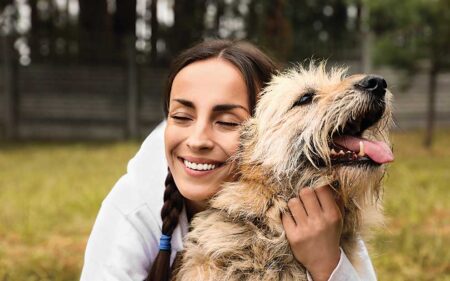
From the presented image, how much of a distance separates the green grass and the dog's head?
2.45ft

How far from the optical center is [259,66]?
2.67 m

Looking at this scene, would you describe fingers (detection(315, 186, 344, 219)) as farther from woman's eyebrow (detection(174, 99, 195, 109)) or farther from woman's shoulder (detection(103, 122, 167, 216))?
woman's shoulder (detection(103, 122, 167, 216))

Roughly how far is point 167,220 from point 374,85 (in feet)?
3.49

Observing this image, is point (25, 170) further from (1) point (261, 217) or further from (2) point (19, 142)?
(1) point (261, 217)

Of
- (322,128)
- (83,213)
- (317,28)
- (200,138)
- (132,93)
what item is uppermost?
(322,128)

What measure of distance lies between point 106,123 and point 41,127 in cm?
159

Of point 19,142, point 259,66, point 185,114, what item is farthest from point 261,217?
point 19,142

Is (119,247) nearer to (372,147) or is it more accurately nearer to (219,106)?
(219,106)

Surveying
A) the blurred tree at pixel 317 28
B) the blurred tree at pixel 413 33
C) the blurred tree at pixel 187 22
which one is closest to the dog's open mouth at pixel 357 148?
the blurred tree at pixel 413 33

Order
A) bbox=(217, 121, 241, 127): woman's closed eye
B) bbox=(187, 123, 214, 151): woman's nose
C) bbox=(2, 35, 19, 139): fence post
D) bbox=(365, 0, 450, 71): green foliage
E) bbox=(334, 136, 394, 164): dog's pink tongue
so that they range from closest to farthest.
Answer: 1. bbox=(334, 136, 394, 164): dog's pink tongue
2. bbox=(187, 123, 214, 151): woman's nose
3. bbox=(217, 121, 241, 127): woman's closed eye
4. bbox=(365, 0, 450, 71): green foliage
5. bbox=(2, 35, 19, 139): fence post

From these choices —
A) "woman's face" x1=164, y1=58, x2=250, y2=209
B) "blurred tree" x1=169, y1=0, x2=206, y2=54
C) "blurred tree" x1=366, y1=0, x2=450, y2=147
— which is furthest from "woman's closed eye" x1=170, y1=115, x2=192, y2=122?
"blurred tree" x1=169, y1=0, x2=206, y2=54

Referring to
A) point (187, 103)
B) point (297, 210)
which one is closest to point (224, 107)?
point (187, 103)

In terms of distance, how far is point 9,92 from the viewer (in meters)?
13.4

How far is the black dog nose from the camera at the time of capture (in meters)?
2.12
